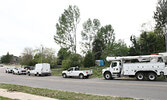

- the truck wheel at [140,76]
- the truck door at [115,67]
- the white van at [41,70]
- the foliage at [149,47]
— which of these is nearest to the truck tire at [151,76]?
the truck wheel at [140,76]

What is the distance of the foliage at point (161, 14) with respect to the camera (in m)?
32.4

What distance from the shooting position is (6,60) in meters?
121

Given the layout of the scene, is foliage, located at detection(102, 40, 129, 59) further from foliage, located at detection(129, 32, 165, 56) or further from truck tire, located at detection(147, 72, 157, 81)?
truck tire, located at detection(147, 72, 157, 81)

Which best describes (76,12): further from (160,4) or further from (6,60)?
(6,60)

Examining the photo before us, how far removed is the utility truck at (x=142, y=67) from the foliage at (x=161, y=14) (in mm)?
19629

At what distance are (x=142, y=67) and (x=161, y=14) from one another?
872 inches

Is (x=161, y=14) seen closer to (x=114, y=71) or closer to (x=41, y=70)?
(x=114, y=71)

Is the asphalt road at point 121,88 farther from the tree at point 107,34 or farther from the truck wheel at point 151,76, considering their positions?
the tree at point 107,34

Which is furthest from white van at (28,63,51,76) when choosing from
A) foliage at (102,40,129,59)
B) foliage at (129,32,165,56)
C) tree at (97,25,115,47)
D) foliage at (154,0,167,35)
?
tree at (97,25,115,47)

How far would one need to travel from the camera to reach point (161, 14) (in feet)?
109

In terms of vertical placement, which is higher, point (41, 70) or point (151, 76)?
point (41, 70)

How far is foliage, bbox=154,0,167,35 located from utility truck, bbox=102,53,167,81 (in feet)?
64.4

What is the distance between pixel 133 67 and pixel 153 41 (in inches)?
731

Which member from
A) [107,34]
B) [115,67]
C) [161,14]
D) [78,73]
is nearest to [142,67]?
[115,67]
